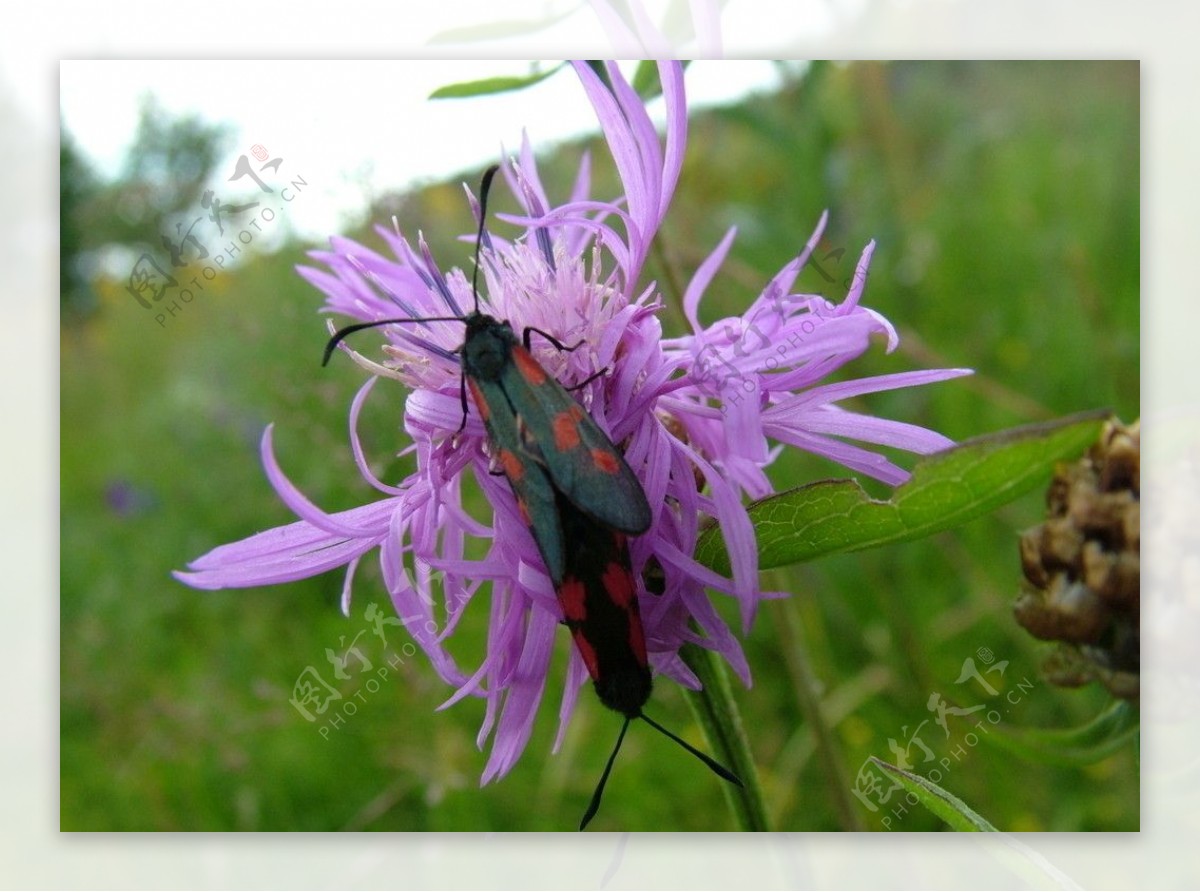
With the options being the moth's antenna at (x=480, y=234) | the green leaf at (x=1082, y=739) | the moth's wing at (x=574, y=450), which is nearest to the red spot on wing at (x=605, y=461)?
the moth's wing at (x=574, y=450)

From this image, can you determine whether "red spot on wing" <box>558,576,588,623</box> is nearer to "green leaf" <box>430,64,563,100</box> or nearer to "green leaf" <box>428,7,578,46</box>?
"green leaf" <box>430,64,563,100</box>

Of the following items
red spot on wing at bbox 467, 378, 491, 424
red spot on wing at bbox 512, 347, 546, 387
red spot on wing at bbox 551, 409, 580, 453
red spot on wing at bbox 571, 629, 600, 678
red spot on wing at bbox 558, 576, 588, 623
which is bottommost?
red spot on wing at bbox 571, 629, 600, 678

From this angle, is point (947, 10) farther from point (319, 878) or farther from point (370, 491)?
point (319, 878)

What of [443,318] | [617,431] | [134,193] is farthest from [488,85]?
[134,193]

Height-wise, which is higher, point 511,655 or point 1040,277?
point 1040,277

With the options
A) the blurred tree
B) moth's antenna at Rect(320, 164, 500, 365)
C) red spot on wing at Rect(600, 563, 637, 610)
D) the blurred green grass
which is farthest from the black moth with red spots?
the blurred tree

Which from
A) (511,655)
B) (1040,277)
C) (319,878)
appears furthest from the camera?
(1040,277)

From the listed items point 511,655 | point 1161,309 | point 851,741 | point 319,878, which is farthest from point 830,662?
point 511,655
